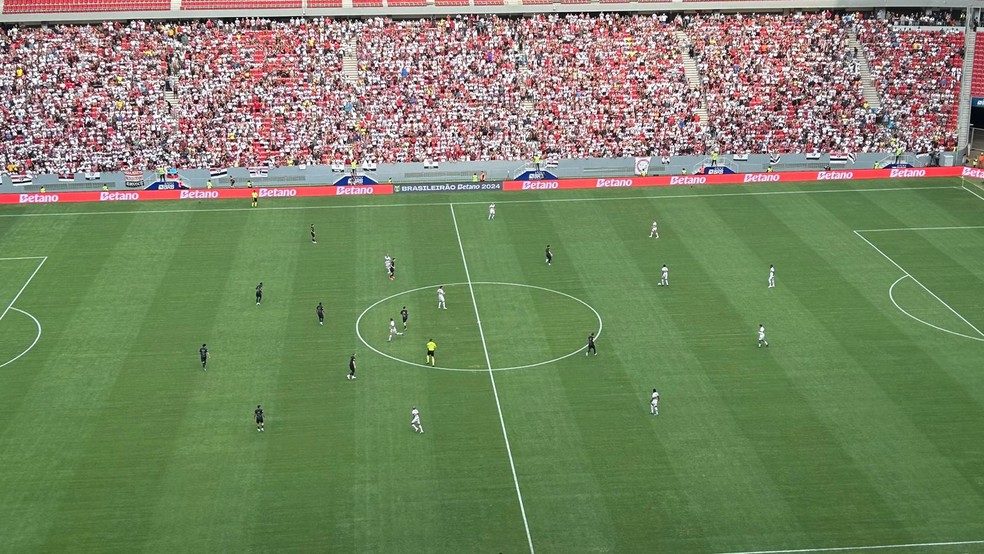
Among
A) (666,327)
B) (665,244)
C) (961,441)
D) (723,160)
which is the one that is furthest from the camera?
(723,160)

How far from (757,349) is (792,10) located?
159ft

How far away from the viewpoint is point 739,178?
75.9 metres

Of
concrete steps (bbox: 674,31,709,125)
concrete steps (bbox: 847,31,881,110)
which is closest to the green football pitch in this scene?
concrete steps (bbox: 674,31,709,125)

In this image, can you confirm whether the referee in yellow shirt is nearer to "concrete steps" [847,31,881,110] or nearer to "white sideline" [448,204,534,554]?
"white sideline" [448,204,534,554]

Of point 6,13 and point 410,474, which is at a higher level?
point 6,13

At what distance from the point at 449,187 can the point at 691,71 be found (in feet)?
73.0

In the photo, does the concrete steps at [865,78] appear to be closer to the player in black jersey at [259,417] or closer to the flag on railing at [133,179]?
the flag on railing at [133,179]

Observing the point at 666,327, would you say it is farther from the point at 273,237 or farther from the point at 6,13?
the point at 6,13

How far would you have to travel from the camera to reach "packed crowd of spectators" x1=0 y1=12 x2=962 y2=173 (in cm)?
7681

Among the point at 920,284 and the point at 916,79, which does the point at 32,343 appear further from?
the point at 916,79

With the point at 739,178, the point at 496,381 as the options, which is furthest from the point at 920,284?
the point at 496,381

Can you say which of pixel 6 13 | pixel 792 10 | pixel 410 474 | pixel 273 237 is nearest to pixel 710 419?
pixel 410 474

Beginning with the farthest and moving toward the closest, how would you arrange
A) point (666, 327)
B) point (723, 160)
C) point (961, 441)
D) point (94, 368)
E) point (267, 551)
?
point (723, 160) < point (666, 327) < point (94, 368) < point (961, 441) < point (267, 551)

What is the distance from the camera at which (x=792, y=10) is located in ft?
291
